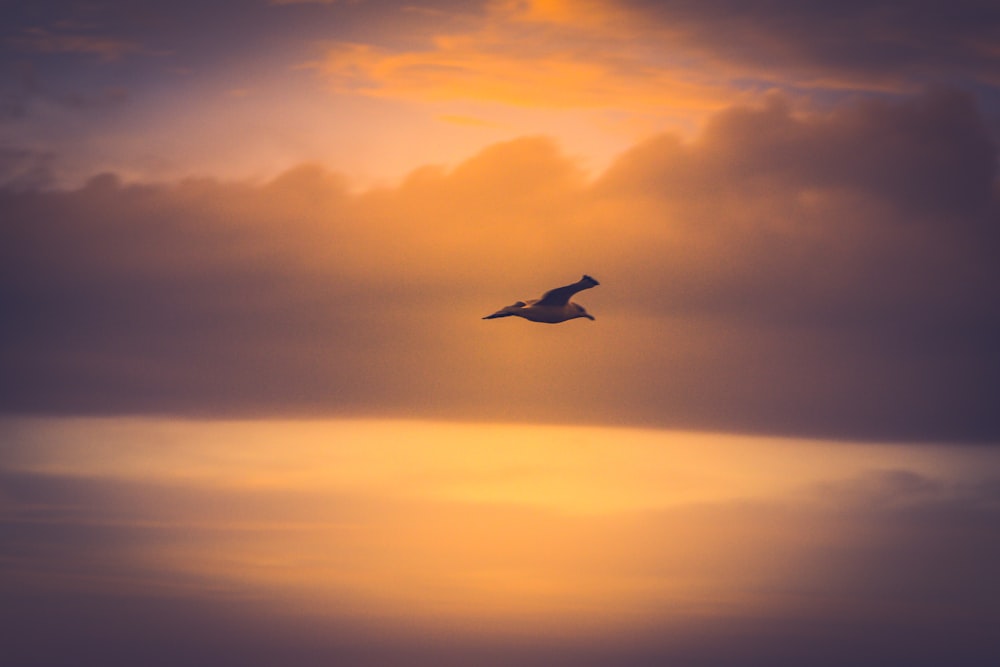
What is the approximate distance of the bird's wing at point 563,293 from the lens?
59.2 meters

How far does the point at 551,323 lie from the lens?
62.8 meters

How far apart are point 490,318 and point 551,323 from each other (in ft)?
9.71

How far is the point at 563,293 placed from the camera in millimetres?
61625

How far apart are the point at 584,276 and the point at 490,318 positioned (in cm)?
510

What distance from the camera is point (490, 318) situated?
61.6 meters

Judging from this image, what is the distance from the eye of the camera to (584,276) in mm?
58812

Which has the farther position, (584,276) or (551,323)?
(551,323)

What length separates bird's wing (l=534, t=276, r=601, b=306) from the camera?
59.2 metres
